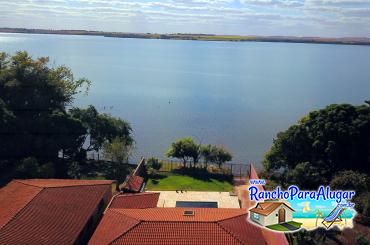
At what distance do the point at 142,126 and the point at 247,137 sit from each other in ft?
31.2

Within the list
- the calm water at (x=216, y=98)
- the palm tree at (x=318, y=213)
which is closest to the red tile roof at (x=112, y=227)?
the palm tree at (x=318, y=213)

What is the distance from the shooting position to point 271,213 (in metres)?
13.0

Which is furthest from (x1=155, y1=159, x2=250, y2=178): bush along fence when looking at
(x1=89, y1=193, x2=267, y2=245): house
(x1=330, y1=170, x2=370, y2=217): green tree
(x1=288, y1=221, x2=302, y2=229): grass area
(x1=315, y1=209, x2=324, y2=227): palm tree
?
(x1=315, y1=209, x2=324, y2=227): palm tree

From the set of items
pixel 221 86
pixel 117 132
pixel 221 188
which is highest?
pixel 221 86

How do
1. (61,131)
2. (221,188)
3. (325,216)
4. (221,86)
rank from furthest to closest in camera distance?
(221,86), (61,131), (221,188), (325,216)

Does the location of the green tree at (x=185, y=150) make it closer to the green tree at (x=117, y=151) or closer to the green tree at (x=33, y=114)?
the green tree at (x=117, y=151)

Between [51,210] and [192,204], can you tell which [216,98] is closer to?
[192,204]

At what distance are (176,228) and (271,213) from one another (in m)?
3.19

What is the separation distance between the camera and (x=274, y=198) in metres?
13.1

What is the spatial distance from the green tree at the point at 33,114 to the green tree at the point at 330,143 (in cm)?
1226

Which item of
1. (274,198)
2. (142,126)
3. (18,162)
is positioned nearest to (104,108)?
(142,126)

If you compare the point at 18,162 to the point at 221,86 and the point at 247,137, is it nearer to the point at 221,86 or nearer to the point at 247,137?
the point at 247,137

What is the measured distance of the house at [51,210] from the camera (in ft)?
48.4

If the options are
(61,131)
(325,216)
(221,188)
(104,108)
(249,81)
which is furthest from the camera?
(249,81)
